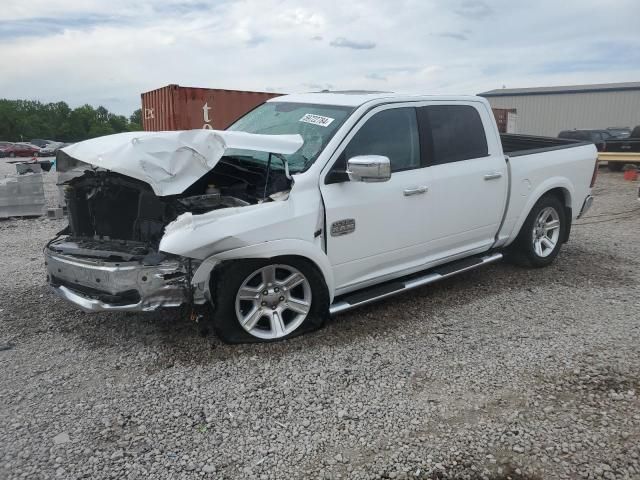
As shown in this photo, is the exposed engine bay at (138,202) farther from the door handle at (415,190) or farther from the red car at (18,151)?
the red car at (18,151)

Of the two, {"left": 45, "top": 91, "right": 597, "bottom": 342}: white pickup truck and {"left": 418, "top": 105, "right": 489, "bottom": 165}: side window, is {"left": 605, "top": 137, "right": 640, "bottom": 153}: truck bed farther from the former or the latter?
{"left": 418, "top": 105, "right": 489, "bottom": 165}: side window

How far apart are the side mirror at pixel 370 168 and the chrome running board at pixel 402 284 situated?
995mm

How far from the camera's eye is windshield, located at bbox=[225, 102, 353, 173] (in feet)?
13.6

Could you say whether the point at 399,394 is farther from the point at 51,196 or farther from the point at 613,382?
the point at 51,196

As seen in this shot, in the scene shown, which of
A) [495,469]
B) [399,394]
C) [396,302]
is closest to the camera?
[495,469]

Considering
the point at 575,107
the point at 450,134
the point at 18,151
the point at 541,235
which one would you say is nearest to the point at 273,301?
the point at 450,134

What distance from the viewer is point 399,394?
3.36m

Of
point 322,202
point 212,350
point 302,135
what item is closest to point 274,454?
point 212,350

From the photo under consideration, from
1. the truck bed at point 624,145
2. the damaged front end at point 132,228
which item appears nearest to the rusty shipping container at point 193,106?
the damaged front end at point 132,228

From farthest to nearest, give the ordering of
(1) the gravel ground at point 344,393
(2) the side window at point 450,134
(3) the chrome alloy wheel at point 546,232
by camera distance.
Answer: (3) the chrome alloy wheel at point 546,232
(2) the side window at point 450,134
(1) the gravel ground at point 344,393

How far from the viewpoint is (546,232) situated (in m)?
5.96

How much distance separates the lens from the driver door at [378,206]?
4.03 m

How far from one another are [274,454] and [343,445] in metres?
0.38

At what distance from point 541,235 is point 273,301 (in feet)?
11.4
